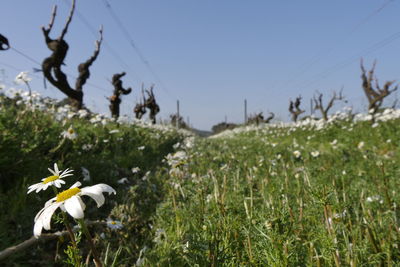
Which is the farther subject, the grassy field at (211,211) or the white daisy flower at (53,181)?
the grassy field at (211,211)

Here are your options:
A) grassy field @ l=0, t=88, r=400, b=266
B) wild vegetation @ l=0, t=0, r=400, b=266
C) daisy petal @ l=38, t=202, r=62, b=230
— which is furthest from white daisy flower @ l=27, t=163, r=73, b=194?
grassy field @ l=0, t=88, r=400, b=266

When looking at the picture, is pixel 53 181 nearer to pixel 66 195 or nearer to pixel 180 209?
pixel 66 195

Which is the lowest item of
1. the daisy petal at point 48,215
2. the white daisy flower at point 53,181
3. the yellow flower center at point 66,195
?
the daisy petal at point 48,215

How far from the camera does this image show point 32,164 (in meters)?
3.49

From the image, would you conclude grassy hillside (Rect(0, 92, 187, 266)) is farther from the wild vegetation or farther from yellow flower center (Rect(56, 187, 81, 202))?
Answer: yellow flower center (Rect(56, 187, 81, 202))

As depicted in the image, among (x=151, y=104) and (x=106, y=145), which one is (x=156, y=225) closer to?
(x=106, y=145)

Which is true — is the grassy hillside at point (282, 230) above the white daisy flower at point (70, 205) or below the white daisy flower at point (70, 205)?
below

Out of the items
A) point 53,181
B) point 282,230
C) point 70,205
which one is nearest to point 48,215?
point 70,205

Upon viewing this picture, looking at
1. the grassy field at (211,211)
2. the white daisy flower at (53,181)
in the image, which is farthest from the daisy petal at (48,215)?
the grassy field at (211,211)

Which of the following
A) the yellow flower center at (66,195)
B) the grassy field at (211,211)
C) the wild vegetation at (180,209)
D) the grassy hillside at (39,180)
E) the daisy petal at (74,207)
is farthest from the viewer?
the grassy hillside at (39,180)

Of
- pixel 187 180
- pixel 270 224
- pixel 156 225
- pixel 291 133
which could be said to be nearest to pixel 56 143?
pixel 187 180

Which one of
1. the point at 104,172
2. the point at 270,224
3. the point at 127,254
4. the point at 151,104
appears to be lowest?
the point at 127,254

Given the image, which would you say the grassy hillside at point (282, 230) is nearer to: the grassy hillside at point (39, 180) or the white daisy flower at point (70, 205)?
the grassy hillside at point (39, 180)

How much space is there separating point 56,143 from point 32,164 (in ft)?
3.15
